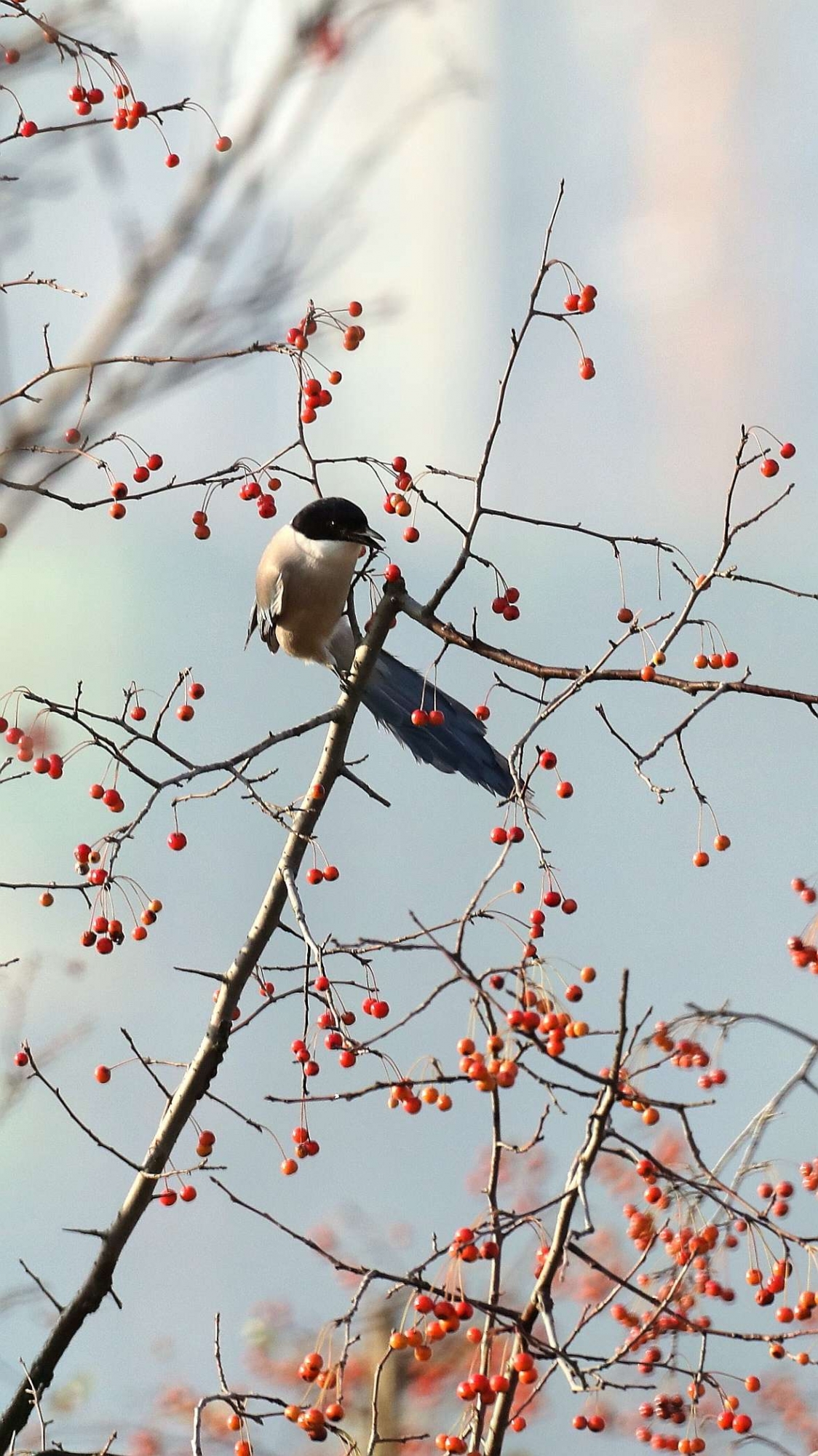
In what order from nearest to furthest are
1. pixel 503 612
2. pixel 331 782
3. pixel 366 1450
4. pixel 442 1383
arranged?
pixel 366 1450 < pixel 503 612 < pixel 331 782 < pixel 442 1383

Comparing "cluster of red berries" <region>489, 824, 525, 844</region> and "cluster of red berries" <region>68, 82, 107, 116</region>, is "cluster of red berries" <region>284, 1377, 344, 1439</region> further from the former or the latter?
"cluster of red berries" <region>68, 82, 107, 116</region>

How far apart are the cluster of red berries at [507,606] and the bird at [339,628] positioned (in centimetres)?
37

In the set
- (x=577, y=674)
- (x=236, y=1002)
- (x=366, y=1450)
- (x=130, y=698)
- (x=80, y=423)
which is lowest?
(x=366, y=1450)

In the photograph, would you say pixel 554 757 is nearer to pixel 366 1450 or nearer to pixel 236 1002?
pixel 236 1002

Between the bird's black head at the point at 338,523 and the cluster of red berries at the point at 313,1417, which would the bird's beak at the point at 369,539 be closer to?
the bird's black head at the point at 338,523

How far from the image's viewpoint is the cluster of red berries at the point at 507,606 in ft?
6.70

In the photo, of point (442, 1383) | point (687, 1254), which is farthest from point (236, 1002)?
point (442, 1383)

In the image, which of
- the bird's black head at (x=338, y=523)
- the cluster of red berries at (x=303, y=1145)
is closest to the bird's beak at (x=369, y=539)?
the bird's black head at (x=338, y=523)

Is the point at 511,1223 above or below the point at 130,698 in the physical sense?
below

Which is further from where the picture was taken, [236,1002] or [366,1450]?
[236,1002]

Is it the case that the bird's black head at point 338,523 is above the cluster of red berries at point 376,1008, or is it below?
above

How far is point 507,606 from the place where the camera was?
2.05 metres

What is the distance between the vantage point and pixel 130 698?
2.13m

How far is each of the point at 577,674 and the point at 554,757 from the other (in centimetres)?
13
